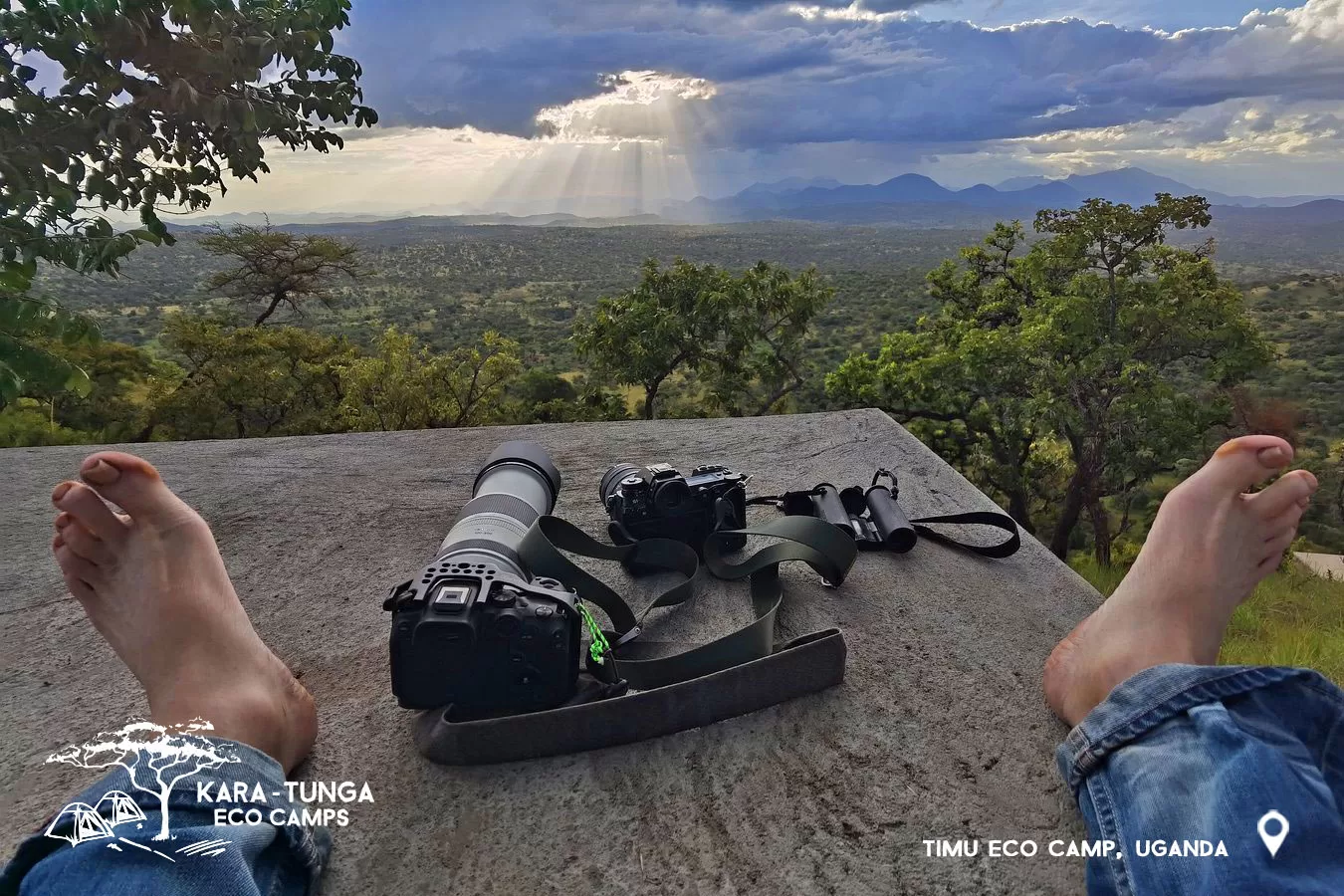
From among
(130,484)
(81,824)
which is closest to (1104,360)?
(130,484)

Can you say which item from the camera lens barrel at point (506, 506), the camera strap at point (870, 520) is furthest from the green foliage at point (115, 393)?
the camera strap at point (870, 520)

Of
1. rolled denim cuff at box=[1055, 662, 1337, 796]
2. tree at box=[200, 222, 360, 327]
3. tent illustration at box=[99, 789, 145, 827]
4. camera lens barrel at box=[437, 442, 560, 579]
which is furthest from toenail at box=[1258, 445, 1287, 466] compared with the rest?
tree at box=[200, 222, 360, 327]

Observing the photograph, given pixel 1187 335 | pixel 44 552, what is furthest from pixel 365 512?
pixel 1187 335

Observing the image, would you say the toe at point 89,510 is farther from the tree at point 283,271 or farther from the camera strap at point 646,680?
the tree at point 283,271

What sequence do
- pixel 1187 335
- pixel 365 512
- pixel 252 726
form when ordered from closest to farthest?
pixel 252 726 → pixel 365 512 → pixel 1187 335

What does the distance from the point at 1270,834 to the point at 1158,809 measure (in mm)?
135

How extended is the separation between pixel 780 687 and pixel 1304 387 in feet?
38.0

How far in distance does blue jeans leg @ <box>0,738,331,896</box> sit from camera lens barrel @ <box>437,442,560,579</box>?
53cm

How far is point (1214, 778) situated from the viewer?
96 cm

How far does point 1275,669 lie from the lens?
3.53 feet

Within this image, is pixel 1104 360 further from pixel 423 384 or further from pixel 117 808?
pixel 117 808

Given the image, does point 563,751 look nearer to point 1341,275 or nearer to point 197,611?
point 197,611

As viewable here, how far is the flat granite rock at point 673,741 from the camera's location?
1.18 m

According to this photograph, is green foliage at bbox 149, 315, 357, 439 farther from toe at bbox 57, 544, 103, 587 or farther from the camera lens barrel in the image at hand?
toe at bbox 57, 544, 103, 587
